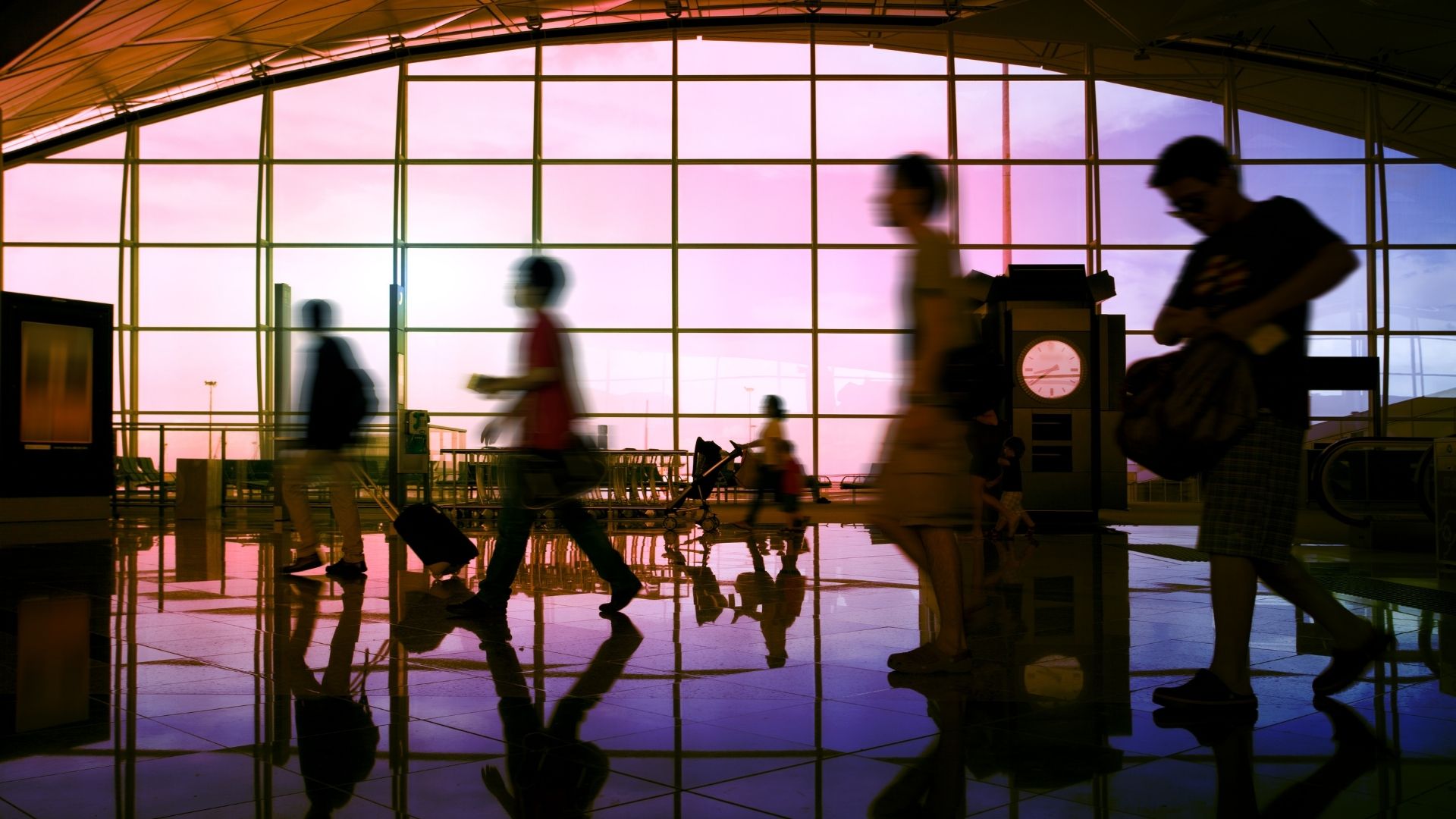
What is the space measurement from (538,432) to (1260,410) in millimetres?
2572

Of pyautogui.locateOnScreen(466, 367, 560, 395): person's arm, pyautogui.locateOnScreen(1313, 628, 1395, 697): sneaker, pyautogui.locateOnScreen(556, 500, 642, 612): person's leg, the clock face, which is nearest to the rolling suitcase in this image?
pyautogui.locateOnScreen(556, 500, 642, 612): person's leg

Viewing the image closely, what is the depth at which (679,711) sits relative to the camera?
2859 millimetres

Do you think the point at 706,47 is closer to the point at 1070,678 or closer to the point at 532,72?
the point at 532,72

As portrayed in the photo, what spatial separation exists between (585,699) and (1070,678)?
1.38m

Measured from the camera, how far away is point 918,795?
212 centimetres

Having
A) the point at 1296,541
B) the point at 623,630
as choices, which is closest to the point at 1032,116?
the point at 1296,541

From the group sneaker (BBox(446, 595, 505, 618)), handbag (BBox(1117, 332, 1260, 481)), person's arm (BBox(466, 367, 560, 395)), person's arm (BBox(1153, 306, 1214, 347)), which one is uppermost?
person's arm (BBox(1153, 306, 1214, 347))

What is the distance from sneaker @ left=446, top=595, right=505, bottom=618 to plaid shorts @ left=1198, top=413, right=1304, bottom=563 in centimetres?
284

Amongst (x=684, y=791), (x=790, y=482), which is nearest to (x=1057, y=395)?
(x=790, y=482)

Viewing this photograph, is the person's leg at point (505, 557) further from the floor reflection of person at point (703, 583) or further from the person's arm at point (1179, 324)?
the person's arm at point (1179, 324)

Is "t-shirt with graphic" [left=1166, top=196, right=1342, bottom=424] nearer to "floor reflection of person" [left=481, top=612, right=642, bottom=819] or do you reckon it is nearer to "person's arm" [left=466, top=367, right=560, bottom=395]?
"floor reflection of person" [left=481, top=612, right=642, bottom=819]

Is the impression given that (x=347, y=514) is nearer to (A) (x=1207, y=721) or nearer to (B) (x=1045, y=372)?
(A) (x=1207, y=721)

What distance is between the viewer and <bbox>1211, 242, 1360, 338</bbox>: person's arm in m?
2.85

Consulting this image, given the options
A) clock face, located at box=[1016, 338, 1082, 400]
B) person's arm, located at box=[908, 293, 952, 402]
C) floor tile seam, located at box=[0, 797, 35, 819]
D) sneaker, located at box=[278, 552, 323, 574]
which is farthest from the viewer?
clock face, located at box=[1016, 338, 1082, 400]
